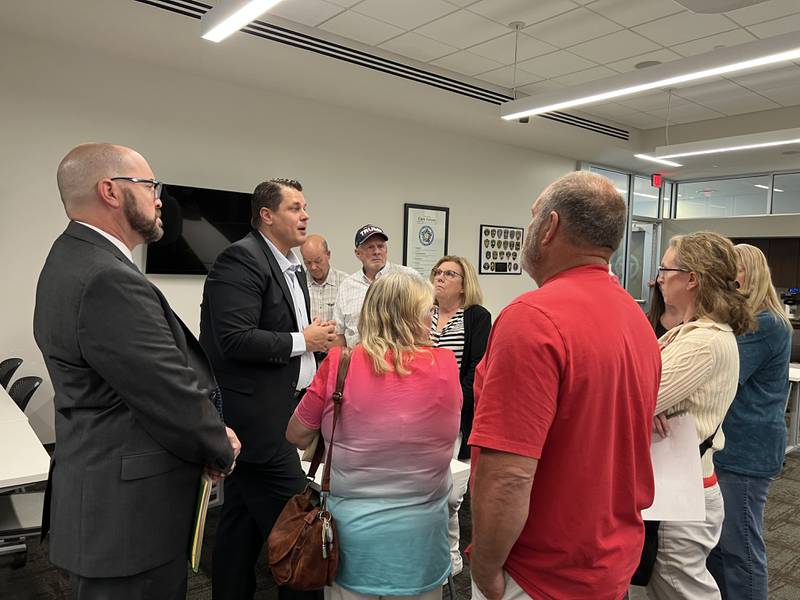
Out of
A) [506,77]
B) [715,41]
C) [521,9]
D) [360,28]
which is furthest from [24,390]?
[715,41]

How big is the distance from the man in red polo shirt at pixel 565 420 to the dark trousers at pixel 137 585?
79 cm

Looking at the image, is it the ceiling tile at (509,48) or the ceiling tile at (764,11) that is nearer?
the ceiling tile at (764,11)

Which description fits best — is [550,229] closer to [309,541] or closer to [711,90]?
[309,541]

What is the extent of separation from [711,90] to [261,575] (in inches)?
247

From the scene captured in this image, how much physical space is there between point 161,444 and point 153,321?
0.98 ft

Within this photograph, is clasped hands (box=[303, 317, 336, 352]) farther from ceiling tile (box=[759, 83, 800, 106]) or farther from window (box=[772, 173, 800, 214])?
window (box=[772, 173, 800, 214])

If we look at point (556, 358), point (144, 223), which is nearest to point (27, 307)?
point (144, 223)

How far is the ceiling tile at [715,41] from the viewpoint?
4738 millimetres

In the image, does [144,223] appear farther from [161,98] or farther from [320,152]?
[320,152]

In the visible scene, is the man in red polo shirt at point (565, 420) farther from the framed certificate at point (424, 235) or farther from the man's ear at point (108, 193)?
the framed certificate at point (424, 235)

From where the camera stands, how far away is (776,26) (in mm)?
4582

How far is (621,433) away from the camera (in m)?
1.17

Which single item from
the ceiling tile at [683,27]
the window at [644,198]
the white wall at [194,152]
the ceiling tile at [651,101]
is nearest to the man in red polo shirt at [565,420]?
the ceiling tile at [683,27]

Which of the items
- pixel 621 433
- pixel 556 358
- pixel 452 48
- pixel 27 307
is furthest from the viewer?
pixel 452 48
